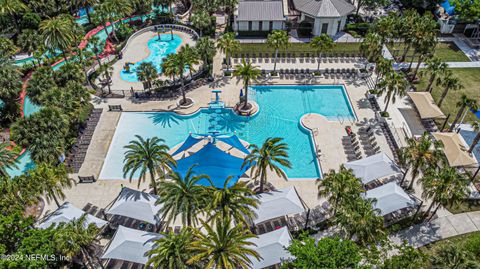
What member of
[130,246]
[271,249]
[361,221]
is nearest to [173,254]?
[130,246]

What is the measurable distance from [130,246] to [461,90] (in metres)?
54.5

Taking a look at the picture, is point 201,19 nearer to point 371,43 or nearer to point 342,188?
point 371,43

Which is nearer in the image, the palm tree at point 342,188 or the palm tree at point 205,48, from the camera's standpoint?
the palm tree at point 342,188

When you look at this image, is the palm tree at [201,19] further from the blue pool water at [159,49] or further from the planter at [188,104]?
the planter at [188,104]

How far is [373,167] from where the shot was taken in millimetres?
41969

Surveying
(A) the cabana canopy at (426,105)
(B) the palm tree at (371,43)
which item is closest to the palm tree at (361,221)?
(A) the cabana canopy at (426,105)

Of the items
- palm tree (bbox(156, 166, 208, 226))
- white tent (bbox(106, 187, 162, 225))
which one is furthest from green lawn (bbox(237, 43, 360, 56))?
palm tree (bbox(156, 166, 208, 226))

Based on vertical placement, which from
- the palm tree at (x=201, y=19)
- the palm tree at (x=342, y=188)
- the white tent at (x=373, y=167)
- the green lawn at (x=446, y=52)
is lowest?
the white tent at (x=373, y=167)

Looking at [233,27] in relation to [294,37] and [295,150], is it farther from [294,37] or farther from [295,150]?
[295,150]

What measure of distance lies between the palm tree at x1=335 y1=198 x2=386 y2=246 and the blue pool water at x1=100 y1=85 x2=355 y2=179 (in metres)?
11.8

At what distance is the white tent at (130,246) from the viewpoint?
3356 cm

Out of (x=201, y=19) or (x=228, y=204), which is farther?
(x=201, y=19)

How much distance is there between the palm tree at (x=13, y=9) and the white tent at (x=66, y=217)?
1825 inches

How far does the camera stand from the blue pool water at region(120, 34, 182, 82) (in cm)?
6313
